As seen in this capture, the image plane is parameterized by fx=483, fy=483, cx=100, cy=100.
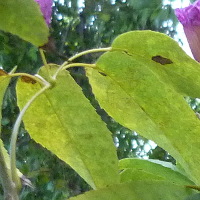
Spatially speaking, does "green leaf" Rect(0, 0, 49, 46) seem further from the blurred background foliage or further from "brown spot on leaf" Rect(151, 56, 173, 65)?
the blurred background foliage

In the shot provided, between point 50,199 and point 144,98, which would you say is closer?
point 144,98

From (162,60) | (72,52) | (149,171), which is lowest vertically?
(72,52)

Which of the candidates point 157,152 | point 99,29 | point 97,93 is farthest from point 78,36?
point 97,93

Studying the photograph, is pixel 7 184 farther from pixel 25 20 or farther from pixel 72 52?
pixel 72 52

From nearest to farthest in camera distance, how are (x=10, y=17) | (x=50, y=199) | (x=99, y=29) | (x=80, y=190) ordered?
(x=10, y=17), (x=50, y=199), (x=80, y=190), (x=99, y=29)

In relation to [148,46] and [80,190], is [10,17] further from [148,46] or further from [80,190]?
[80,190]

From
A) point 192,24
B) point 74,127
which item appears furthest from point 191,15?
point 74,127

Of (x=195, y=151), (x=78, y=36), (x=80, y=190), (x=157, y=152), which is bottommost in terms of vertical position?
(x=80, y=190)

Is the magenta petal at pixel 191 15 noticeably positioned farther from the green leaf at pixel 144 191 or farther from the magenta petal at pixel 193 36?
the green leaf at pixel 144 191
